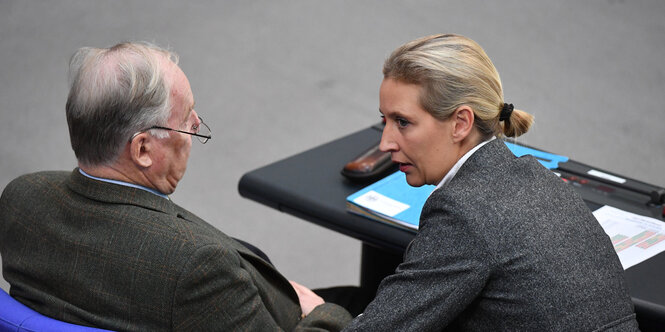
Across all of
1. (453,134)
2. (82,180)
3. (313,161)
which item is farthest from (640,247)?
(82,180)

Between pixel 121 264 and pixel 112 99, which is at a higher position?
pixel 112 99

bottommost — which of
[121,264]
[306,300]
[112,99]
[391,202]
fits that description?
[306,300]

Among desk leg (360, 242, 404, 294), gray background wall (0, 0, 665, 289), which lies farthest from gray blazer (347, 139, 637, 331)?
gray background wall (0, 0, 665, 289)

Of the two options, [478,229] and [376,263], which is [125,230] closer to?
[478,229]

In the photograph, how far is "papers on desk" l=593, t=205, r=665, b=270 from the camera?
186 cm

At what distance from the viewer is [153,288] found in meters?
1.38

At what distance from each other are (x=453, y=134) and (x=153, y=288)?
0.66m

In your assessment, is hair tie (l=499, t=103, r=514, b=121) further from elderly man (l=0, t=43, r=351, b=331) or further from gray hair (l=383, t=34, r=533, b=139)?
elderly man (l=0, t=43, r=351, b=331)

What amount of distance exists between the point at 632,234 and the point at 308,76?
109 inches

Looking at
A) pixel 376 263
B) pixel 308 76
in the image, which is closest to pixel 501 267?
pixel 376 263

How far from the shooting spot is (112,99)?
4.66ft

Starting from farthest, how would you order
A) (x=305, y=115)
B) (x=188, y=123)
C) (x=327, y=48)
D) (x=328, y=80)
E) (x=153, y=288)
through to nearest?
(x=327, y=48) → (x=328, y=80) → (x=305, y=115) → (x=188, y=123) → (x=153, y=288)

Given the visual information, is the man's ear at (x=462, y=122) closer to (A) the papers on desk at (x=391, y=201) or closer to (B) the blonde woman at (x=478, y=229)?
(B) the blonde woman at (x=478, y=229)

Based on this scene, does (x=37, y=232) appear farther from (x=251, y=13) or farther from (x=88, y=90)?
(x=251, y=13)
